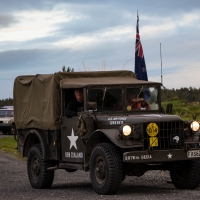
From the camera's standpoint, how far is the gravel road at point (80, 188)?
40.6 ft

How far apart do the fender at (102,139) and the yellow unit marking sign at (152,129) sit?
493mm

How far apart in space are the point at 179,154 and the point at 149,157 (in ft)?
1.93

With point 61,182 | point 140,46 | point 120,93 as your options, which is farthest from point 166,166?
point 140,46

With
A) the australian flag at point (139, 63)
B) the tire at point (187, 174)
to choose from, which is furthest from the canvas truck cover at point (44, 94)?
the australian flag at point (139, 63)

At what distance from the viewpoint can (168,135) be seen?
1262cm

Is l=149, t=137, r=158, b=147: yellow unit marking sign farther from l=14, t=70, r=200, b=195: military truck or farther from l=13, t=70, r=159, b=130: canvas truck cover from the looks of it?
l=13, t=70, r=159, b=130: canvas truck cover

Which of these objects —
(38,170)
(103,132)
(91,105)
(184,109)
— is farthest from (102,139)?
(184,109)

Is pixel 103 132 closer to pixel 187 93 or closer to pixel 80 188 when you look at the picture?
pixel 80 188

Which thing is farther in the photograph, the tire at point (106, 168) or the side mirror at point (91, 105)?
the side mirror at point (91, 105)

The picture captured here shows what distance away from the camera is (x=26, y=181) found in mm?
16875

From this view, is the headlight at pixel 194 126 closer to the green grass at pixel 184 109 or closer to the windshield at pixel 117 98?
the windshield at pixel 117 98

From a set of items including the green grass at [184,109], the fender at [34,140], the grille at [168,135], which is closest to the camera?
the grille at [168,135]

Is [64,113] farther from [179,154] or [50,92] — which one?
[179,154]

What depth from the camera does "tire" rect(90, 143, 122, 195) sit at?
1224 centimetres
